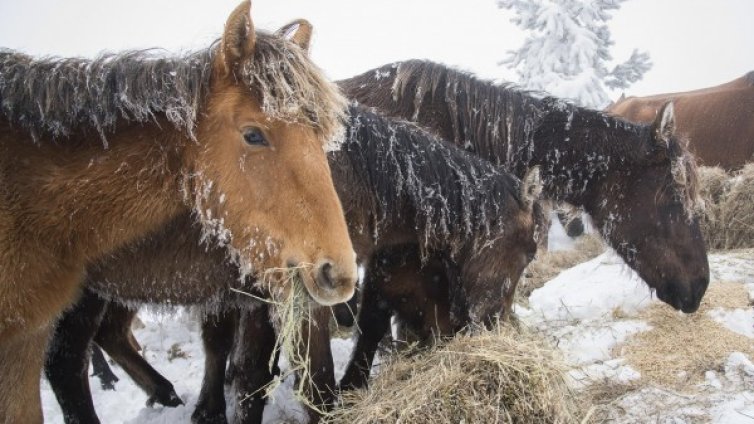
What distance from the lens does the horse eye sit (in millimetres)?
2416

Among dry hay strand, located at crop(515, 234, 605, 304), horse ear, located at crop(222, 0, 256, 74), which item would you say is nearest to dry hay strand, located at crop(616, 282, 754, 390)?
dry hay strand, located at crop(515, 234, 605, 304)

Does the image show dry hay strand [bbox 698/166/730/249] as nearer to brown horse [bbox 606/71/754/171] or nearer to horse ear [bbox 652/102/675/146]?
brown horse [bbox 606/71/754/171]

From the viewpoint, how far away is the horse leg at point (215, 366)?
4320 millimetres

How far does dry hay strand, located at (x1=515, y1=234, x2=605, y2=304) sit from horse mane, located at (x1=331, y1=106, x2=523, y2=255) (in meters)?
3.69

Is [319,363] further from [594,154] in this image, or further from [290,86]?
[594,154]

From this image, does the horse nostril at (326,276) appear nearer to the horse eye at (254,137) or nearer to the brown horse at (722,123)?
the horse eye at (254,137)

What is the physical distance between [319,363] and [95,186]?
1.85m

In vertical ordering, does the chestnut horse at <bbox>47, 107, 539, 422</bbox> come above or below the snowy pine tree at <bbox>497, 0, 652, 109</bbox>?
below

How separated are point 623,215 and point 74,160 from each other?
4509 millimetres

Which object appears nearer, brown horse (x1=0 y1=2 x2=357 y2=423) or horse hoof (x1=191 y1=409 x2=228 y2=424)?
brown horse (x1=0 y1=2 x2=357 y2=423)

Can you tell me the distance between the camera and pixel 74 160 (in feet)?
8.25

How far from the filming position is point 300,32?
291 centimetres

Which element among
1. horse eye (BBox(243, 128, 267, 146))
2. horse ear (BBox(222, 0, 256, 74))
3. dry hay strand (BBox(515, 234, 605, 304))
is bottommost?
dry hay strand (BBox(515, 234, 605, 304))

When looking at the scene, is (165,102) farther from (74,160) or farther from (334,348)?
(334,348)
